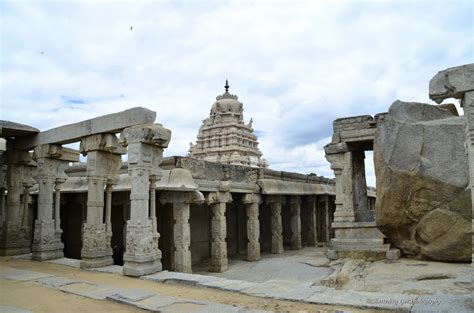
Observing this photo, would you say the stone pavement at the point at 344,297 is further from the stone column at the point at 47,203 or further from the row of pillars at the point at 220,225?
the row of pillars at the point at 220,225

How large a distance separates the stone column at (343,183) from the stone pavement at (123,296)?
268 inches

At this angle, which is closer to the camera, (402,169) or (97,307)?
(97,307)

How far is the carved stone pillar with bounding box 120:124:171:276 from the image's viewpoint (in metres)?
6.68

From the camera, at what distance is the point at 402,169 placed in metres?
8.01

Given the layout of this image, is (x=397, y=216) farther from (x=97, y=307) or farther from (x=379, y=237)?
(x=97, y=307)

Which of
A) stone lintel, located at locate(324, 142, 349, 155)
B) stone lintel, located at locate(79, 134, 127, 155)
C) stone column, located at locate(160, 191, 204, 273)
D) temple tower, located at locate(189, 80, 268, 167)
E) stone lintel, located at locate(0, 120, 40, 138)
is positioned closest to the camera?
stone lintel, located at locate(79, 134, 127, 155)

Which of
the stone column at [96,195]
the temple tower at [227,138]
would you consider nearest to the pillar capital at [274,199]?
the stone column at [96,195]

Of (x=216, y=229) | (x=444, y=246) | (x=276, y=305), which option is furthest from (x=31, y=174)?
(x=444, y=246)

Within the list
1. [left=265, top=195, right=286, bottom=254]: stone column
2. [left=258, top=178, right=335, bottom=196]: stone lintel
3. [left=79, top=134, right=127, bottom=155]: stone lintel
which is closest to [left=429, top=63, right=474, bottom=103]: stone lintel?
[left=79, top=134, right=127, bottom=155]: stone lintel

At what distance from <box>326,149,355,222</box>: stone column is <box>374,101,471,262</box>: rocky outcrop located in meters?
1.73

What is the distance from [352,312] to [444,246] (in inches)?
181

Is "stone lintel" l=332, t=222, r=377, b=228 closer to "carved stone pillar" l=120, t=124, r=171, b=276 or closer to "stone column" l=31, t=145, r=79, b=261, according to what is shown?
"carved stone pillar" l=120, t=124, r=171, b=276

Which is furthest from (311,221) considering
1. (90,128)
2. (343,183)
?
(90,128)

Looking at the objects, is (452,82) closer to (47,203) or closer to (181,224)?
(181,224)
